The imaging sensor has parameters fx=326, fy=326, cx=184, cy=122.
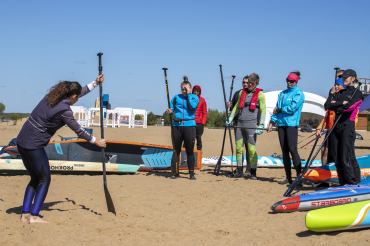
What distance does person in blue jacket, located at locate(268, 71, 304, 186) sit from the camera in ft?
17.6

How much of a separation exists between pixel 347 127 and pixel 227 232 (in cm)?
241

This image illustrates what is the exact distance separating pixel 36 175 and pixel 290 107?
12.8ft

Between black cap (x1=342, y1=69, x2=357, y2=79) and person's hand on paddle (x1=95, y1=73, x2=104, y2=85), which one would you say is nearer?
person's hand on paddle (x1=95, y1=73, x2=104, y2=85)

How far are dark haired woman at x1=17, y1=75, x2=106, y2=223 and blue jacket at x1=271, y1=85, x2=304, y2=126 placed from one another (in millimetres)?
3329

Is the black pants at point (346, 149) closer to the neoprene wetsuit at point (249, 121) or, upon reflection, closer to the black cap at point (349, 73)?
the black cap at point (349, 73)

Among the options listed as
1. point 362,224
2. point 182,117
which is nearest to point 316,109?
point 182,117

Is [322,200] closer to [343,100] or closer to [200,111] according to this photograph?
[343,100]

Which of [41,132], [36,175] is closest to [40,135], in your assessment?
[41,132]

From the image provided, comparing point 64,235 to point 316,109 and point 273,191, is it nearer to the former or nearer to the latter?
point 273,191

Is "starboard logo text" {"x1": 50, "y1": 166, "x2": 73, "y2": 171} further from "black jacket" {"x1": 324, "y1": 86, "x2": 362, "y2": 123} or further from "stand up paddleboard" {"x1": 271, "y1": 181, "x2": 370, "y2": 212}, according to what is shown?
"black jacket" {"x1": 324, "y1": 86, "x2": 362, "y2": 123}

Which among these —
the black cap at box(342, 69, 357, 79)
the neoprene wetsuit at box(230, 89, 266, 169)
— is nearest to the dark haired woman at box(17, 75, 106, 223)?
the neoprene wetsuit at box(230, 89, 266, 169)

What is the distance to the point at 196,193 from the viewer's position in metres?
4.96

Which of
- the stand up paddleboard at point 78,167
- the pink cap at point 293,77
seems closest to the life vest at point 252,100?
the pink cap at point 293,77

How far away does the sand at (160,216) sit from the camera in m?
2.94
